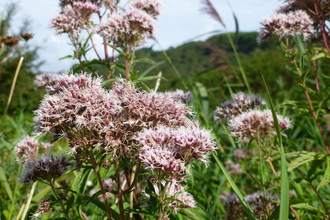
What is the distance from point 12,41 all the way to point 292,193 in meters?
3.77

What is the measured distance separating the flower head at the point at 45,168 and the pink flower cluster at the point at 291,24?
7.73ft

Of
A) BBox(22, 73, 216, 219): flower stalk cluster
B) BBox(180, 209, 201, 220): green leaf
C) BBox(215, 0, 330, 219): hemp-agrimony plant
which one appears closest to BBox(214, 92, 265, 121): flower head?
BBox(215, 0, 330, 219): hemp-agrimony plant

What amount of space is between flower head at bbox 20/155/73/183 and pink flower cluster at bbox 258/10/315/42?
92.8 inches

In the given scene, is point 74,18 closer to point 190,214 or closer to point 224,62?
point 190,214

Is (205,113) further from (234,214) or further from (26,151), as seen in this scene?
(26,151)

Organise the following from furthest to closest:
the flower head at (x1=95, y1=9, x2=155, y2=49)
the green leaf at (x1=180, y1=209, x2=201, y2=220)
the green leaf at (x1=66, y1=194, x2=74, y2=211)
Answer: the flower head at (x1=95, y1=9, x2=155, y2=49)
the green leaf at (x1=180, y1=209, x2=201, y2=220)
the green leaf at (x1=66, y1=194, x2=74, y2=211)

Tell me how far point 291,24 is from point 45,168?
2.56 m

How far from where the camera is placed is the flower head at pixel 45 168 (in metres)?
2.15

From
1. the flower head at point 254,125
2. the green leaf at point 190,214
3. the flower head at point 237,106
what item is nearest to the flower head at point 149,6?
the flower head at point 237,106

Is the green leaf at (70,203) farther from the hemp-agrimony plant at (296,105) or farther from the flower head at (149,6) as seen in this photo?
the flower head at (149,6)

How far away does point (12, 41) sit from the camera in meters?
3.84

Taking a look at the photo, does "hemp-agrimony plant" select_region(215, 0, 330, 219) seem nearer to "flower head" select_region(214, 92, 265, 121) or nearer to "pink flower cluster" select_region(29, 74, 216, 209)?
"flower head" select_region(214, 92, 265, 121)

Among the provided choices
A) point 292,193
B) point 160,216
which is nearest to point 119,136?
point 160,216

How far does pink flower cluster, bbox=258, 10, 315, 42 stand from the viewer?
10.7ft
